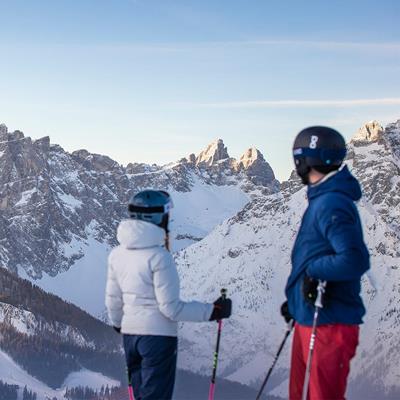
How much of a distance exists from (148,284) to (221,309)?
29.5 inches

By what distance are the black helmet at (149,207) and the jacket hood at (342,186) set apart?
1.48 meters

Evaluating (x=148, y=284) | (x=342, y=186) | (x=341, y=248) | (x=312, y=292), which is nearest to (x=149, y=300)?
(x=148, y=284)

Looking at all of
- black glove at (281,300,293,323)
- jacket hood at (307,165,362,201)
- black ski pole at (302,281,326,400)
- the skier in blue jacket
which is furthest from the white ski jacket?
jacket hood at (307,165,362,201)

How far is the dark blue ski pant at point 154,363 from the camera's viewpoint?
7016 mm

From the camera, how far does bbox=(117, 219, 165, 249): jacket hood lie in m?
6.93

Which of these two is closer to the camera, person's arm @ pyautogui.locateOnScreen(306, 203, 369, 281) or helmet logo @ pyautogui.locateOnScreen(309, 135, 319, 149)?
person's arm @ pyautogui.locateOnScreen(306, 203, 369, 281)

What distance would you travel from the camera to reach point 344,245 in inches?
237

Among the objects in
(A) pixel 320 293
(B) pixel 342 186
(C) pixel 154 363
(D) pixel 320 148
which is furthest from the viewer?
(C) pixel 154 363

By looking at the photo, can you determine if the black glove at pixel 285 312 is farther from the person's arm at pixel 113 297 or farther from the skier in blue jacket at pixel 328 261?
the person's arm at pixel 113 297

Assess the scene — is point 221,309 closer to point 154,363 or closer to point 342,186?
point 154,363

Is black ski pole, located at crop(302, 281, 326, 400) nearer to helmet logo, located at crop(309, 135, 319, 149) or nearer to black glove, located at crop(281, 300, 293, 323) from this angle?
black glove, located at crop(281, 300, 293, 323)

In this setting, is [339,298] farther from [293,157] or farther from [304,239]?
[293,157]

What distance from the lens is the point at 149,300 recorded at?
696 centimetres

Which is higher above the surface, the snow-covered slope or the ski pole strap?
the ski pole strap
